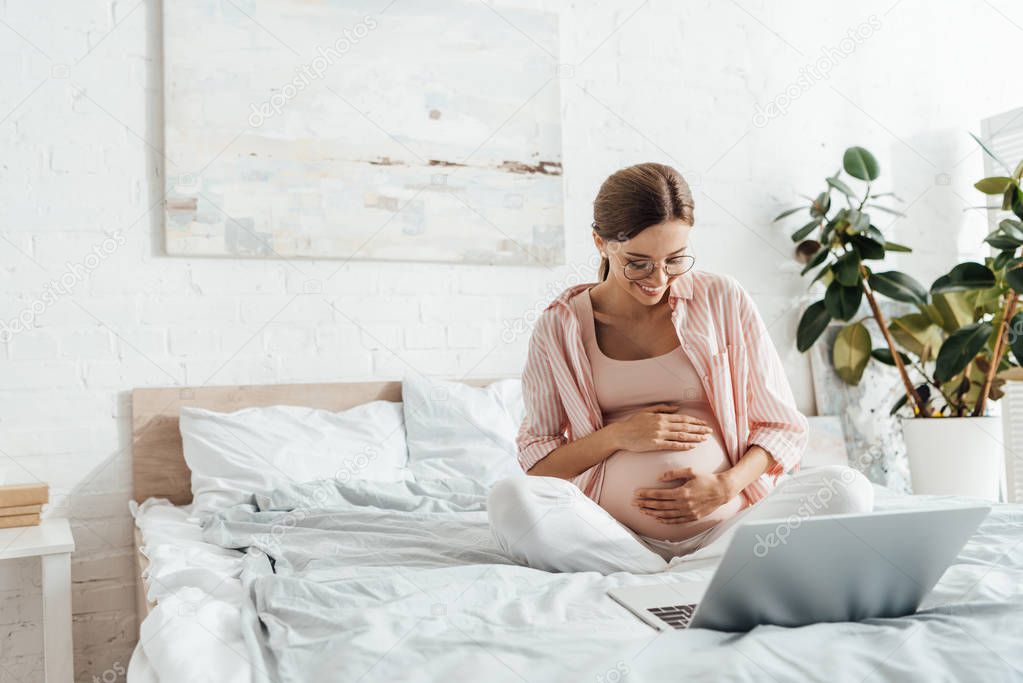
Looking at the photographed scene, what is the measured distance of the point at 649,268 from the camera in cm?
160

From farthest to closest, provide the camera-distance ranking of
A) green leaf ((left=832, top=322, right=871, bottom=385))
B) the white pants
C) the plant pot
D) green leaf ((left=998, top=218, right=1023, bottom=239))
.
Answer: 1. green leaf ((left=832, top=322, right=871, bottom=385))
2. the plant pot
3. green leaf ((left=998, top=218, right=1023, bottom=239))
4. the white pants

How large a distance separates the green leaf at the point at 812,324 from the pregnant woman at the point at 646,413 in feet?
5.03

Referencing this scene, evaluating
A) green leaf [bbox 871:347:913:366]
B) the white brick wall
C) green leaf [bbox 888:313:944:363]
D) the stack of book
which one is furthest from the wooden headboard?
green leaf [bbox 888:313:944:363]

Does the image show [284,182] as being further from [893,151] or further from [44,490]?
[893,151]

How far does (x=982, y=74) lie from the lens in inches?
145

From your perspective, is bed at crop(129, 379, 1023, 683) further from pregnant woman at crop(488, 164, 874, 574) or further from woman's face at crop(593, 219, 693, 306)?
woman's face at crop(593, 219, 693, 306)

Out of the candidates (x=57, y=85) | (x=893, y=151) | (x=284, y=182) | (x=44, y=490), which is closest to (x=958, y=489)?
(x=893, y=151)

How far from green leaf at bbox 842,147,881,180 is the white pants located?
Result: 2.09 metres

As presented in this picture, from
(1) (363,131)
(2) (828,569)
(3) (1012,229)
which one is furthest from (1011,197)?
(2) (828,569)

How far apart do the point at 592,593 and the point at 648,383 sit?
538mm

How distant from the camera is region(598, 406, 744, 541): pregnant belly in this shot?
154 centimetres

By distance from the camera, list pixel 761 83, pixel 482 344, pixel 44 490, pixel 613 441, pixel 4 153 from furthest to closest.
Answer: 1. pixel 761 83
2. pixel 482 344
3. pixel 4 153
4. pixel 44 490
5. pixel 613 441

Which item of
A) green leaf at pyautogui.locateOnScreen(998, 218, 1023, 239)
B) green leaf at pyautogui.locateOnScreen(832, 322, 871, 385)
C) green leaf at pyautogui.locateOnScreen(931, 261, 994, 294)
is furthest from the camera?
green leaf at pyautogui.locateOnScreen(832, 322, 871, 385)

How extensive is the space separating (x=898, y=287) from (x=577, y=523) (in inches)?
82.9
